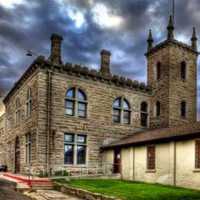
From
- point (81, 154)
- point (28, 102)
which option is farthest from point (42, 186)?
point (28, 102)

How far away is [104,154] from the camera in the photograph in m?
27.6

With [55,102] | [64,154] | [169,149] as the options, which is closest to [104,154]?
[64,154]

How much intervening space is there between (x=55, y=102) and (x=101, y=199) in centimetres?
1285

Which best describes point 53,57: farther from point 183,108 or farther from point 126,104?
point 183,108

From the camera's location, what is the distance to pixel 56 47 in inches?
1046

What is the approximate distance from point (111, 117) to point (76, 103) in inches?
150

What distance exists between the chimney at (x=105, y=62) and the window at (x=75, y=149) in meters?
6.51

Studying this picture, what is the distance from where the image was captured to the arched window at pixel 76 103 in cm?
2639

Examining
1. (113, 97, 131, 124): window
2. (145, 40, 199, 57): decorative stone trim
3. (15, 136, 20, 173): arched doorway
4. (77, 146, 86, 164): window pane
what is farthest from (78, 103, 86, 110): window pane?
(145, 40, 199, 57): decorative stone trim

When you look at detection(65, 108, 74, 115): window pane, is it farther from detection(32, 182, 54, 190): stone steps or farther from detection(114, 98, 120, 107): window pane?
detection(32, 182, 54, 190): stone steps

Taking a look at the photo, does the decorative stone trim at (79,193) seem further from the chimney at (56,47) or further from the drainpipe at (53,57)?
the chimney at (56,47)

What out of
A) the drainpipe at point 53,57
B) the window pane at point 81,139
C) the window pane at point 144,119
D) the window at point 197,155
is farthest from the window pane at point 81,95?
Result: the window at point 197,155

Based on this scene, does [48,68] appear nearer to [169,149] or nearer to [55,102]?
[55,102]

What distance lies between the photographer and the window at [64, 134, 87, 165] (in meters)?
25.7
